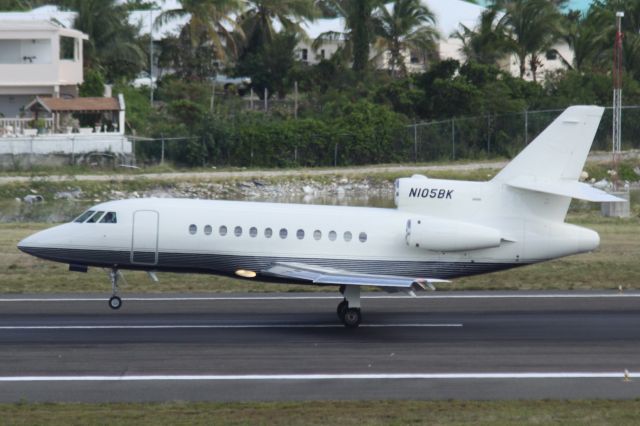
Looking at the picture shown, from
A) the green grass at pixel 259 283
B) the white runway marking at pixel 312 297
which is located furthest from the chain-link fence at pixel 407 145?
the white runway marking at pixel 312 297

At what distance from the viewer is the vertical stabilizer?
21.9m

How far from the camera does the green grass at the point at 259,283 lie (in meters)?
27.4

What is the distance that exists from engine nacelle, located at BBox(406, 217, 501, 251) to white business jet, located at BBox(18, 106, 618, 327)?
0.02 metres

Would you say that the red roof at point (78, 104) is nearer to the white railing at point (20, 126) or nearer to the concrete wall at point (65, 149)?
the white railing at point (20, 126)

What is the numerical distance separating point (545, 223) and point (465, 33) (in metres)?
59.5

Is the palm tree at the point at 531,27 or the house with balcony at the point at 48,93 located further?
the palm tree at the point at 531,27

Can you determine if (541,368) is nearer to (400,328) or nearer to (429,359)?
(429,359)

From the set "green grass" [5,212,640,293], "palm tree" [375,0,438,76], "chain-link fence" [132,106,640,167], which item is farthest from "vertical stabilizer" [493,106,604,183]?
"palm tree" [375,0,438,76]

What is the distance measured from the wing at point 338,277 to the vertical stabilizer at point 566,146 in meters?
3.14

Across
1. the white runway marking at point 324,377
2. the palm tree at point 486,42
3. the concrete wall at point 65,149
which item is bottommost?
the white runway marking at point 324,377

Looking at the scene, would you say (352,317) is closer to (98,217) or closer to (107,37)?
(98,217)

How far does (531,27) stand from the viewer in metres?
71.4

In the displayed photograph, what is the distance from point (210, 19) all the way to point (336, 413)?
6191 centimetres

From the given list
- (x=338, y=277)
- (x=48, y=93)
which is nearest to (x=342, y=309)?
(x=338, y=277)
